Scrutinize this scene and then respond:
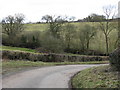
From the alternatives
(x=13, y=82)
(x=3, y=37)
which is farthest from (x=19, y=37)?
(x=13, y=82)

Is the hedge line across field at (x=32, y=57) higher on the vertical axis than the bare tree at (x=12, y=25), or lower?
lower

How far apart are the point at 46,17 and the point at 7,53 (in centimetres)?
2473

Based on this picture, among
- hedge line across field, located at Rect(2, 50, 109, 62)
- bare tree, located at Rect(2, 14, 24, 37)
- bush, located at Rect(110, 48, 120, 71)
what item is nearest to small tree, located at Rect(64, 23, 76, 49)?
bare tree, located at Rect(2, 14, 24, 37)

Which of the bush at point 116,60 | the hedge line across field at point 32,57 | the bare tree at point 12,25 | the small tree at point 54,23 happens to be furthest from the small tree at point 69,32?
the bush at point 116,60

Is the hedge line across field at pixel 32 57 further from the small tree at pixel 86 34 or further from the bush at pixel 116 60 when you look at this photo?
the bush at pixel 116 60

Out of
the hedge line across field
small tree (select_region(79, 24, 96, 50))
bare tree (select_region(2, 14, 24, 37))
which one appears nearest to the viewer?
the hedge line across field

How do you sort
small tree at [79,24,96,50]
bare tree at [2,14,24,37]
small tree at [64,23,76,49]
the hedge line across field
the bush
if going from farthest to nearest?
bare tree at [2,14,24,37] < small tree at [64,23,76,49] < small tree at [79,24,96,50] < the hedge line across field < the bush

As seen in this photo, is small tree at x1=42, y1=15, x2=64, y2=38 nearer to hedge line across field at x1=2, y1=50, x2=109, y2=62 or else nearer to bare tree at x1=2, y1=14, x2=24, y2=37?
bare tree at x1=2, y1=14, x2=24, y2=37

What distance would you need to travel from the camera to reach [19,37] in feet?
165

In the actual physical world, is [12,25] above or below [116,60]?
above

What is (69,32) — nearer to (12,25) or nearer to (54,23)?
(54,23)

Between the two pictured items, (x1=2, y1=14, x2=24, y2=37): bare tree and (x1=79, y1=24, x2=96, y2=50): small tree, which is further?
(x1=2, y1=14, x2=24, y2=37): bare tree

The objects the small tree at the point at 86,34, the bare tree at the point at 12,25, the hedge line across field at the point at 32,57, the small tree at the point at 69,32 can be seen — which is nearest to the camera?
the hedge line across field at the point at 32,57

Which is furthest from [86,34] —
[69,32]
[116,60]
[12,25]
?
[116,60]
